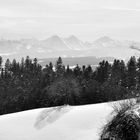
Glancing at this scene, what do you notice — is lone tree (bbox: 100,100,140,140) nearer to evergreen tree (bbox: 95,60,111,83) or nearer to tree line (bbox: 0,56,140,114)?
tree line (bbox: 0,56,140,114)

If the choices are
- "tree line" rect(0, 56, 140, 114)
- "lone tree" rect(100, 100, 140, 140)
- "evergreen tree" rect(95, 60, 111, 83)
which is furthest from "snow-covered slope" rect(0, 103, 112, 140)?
"evergreen tree" rect(95, 60, 111, 83)

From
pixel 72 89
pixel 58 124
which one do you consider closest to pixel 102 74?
pixel 72 89

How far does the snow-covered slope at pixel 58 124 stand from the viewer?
115 feet

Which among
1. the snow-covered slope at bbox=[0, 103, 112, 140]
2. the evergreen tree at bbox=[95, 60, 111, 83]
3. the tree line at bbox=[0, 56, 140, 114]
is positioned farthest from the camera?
the evergreen tree at bbox=[95, 60, 111, 83]

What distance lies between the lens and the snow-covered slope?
35.0 metres

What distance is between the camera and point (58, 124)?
3809 cm

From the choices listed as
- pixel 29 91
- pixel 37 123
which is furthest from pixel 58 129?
pixel 29 91

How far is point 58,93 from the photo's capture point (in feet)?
240

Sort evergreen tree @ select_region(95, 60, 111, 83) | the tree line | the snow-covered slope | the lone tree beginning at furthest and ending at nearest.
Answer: evergreen tree @ select_region(95, 60, 111, 83)
the tree line
the snow-covered slope
the lone tree

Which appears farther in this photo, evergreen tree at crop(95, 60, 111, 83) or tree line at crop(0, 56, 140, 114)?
evergreen tree at crop(95, 60, 111, 83)

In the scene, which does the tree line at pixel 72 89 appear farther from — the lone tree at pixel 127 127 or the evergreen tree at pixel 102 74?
the lone tree at pixel 127 127

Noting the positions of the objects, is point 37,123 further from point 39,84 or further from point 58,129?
point 39,84

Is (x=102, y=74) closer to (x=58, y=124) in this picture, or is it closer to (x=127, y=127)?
(x=58, y=124)

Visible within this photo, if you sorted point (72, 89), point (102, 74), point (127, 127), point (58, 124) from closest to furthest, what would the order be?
point (127, 127) < point (58, 124) < point (72, 89) < point (102, 74)
